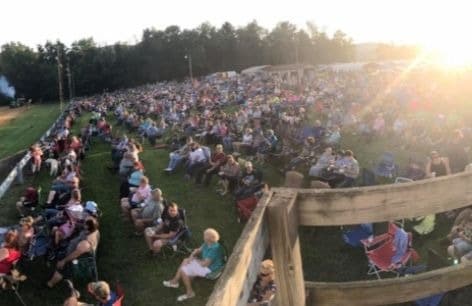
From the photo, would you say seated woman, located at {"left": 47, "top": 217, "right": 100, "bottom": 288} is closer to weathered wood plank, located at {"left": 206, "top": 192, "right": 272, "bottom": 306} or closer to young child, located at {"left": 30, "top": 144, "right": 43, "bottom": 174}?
weathered wood plank, located at {"left": 206, "top": 192, "right": 272, "bottom": 306}

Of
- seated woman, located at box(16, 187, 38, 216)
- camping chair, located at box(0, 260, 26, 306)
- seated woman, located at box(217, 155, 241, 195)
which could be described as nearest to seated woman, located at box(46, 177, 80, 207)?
seated woman, located at box(16, 187, 38, 216)

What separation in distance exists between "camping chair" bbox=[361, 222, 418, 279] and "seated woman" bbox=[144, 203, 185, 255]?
299 centimetres

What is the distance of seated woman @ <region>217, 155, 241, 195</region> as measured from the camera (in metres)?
11.2

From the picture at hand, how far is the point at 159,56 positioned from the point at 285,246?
253 ft

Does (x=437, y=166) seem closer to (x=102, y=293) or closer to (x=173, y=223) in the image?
(x=173, y=223)

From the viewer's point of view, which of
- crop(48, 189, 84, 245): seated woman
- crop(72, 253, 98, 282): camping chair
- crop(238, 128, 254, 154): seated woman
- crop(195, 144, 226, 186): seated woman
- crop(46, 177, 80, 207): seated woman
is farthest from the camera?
crop(238, 128, 254, 154): seated woman

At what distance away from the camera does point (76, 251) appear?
25.0ft

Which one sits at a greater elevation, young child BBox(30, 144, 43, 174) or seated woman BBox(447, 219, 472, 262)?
young child BBox(30, 144, 43, 174)

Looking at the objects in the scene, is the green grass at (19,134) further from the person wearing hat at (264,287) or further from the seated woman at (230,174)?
the person wearing hat at (264,287)

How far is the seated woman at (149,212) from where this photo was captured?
8809 millimetres

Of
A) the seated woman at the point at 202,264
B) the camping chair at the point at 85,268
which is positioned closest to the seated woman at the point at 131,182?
the camping chair at the point at 85,268

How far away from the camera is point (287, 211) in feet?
7.59

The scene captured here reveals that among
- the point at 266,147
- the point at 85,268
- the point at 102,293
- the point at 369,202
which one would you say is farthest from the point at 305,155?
the point at 369,202

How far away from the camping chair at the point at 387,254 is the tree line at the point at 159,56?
67843 mm
